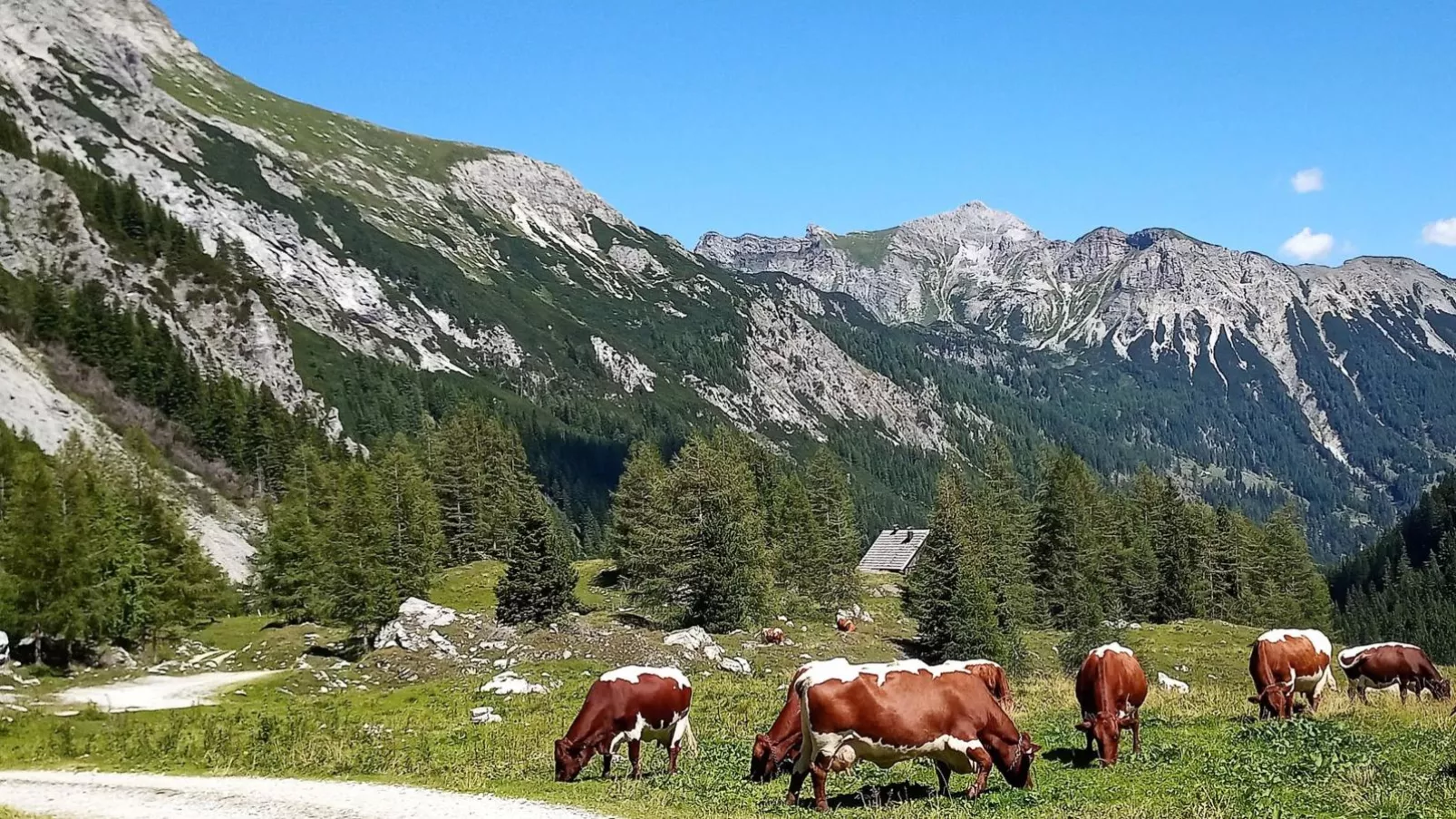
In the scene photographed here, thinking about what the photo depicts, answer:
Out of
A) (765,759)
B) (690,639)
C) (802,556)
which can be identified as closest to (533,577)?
(690,639)

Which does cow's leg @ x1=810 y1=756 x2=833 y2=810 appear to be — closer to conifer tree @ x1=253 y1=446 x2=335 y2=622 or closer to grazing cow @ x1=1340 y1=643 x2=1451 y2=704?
grazing cow @ x1=1340 y1=643 x2=1451 y2=704

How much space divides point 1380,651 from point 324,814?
32169 millimetres

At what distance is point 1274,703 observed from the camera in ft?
81.1

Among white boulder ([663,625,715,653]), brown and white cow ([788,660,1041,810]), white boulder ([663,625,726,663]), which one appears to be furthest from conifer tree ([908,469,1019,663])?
brown and white cow ([788,660,1041,810])

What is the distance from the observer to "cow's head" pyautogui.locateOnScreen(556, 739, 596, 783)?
21.6 m

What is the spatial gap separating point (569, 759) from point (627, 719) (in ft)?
5.03

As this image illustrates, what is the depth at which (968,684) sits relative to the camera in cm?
1656

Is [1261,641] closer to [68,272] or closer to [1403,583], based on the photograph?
[68,272]

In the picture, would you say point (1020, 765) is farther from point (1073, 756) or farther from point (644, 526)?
point (644, 526)

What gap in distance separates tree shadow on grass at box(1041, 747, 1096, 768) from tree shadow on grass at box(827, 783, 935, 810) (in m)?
4.14

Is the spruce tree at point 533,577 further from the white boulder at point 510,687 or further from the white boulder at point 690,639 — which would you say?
the white boulder at point 510,687

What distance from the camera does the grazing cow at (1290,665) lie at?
25.7 m

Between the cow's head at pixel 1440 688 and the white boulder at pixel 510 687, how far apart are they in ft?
102

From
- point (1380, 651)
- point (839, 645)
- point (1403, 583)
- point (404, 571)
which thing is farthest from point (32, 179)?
point (1403, 583)
